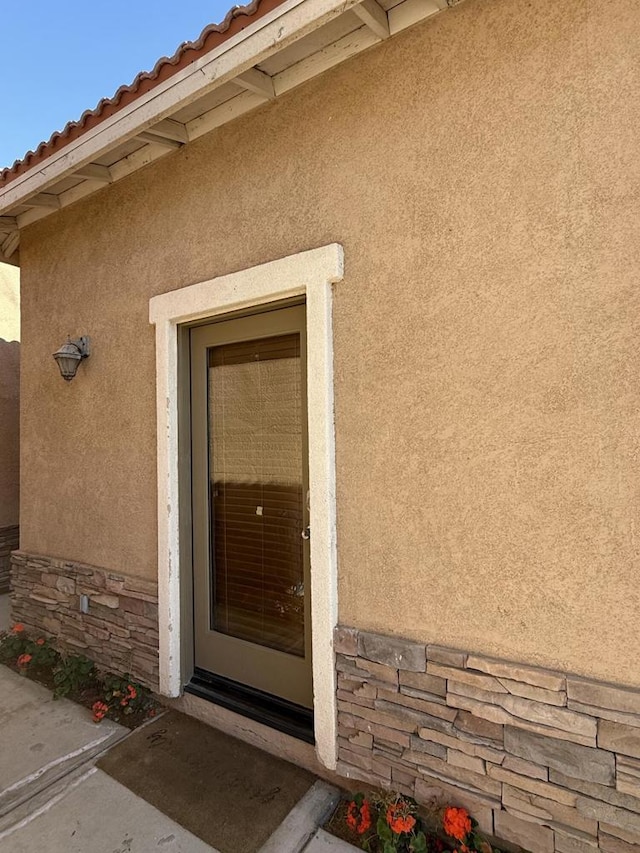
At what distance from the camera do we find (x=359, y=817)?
11.3ft

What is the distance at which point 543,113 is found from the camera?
300 centimetres

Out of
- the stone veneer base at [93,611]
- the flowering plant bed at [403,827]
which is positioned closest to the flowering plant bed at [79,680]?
the stone veneer base at [93,611]

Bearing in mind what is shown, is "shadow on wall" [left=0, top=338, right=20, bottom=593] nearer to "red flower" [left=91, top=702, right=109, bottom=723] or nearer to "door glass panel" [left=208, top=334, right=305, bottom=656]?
"red flower" [left=91, top=702, right=109, bottom=723]

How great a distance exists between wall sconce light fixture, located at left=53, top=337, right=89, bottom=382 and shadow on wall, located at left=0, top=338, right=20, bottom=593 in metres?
4.16

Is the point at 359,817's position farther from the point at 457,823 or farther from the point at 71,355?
the point at 71,355

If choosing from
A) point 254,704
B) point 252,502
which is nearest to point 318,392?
point 252,502

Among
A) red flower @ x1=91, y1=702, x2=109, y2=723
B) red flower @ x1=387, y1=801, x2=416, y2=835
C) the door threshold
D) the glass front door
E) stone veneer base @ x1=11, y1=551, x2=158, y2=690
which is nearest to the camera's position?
red flower @ x1=387, y1=801, x2=416, y2=835

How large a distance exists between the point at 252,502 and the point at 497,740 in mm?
2794

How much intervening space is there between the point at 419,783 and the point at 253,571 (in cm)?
223

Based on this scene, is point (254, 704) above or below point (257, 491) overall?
below

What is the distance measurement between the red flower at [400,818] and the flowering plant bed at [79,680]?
108 inches

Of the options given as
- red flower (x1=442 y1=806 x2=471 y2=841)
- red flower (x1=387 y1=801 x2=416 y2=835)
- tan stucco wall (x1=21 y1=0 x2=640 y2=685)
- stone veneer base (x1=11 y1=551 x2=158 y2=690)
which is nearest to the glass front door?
stone veneer base (x1=11 y1=551 x2=158 y2=690)

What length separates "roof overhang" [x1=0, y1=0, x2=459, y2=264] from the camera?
334cm

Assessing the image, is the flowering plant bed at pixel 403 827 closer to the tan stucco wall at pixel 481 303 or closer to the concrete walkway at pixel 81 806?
the concrete walkway at pixel 81 806
